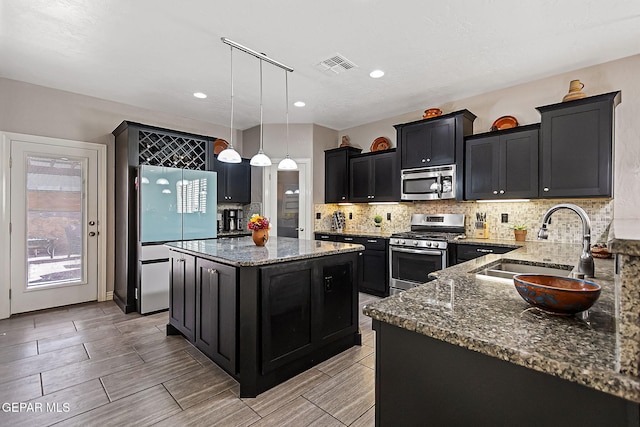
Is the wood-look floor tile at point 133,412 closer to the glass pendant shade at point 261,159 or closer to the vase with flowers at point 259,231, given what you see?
the vase with flowers at point 259,231

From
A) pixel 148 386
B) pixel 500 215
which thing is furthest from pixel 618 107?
pixel 148 386

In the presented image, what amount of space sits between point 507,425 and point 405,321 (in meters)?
0.36

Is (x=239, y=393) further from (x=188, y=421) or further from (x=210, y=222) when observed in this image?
(x=210, y=222)

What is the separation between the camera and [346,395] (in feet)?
7.16

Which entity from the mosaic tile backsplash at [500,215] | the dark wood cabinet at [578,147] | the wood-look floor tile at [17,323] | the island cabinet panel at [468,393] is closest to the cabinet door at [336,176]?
the mosaic tile backsplash at [500,215]

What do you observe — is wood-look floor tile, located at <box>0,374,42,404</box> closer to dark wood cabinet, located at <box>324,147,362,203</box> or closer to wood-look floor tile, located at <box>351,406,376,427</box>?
wood-look floor tile, located at <box>351,406,376,427</box>

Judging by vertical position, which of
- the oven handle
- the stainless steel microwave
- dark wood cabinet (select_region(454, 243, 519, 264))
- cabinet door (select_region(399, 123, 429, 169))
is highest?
cabinet door (select_region(399, 123, 429, 169))

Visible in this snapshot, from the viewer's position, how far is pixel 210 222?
181 inches

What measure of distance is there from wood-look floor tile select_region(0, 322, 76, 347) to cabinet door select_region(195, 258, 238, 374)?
1.78 m

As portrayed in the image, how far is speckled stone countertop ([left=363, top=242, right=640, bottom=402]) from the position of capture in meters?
0.70

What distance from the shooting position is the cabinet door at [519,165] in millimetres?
3514

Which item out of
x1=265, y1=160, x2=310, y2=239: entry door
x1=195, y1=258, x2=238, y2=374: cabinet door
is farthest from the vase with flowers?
x1=265, y1=160, x2=310, y2=239: entry door

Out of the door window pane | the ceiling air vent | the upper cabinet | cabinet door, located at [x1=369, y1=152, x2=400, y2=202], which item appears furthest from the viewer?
cabinet door, located at [x1=369, y1=152, x2=400, y2=202]

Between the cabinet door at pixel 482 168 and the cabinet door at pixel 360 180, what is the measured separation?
158cm
